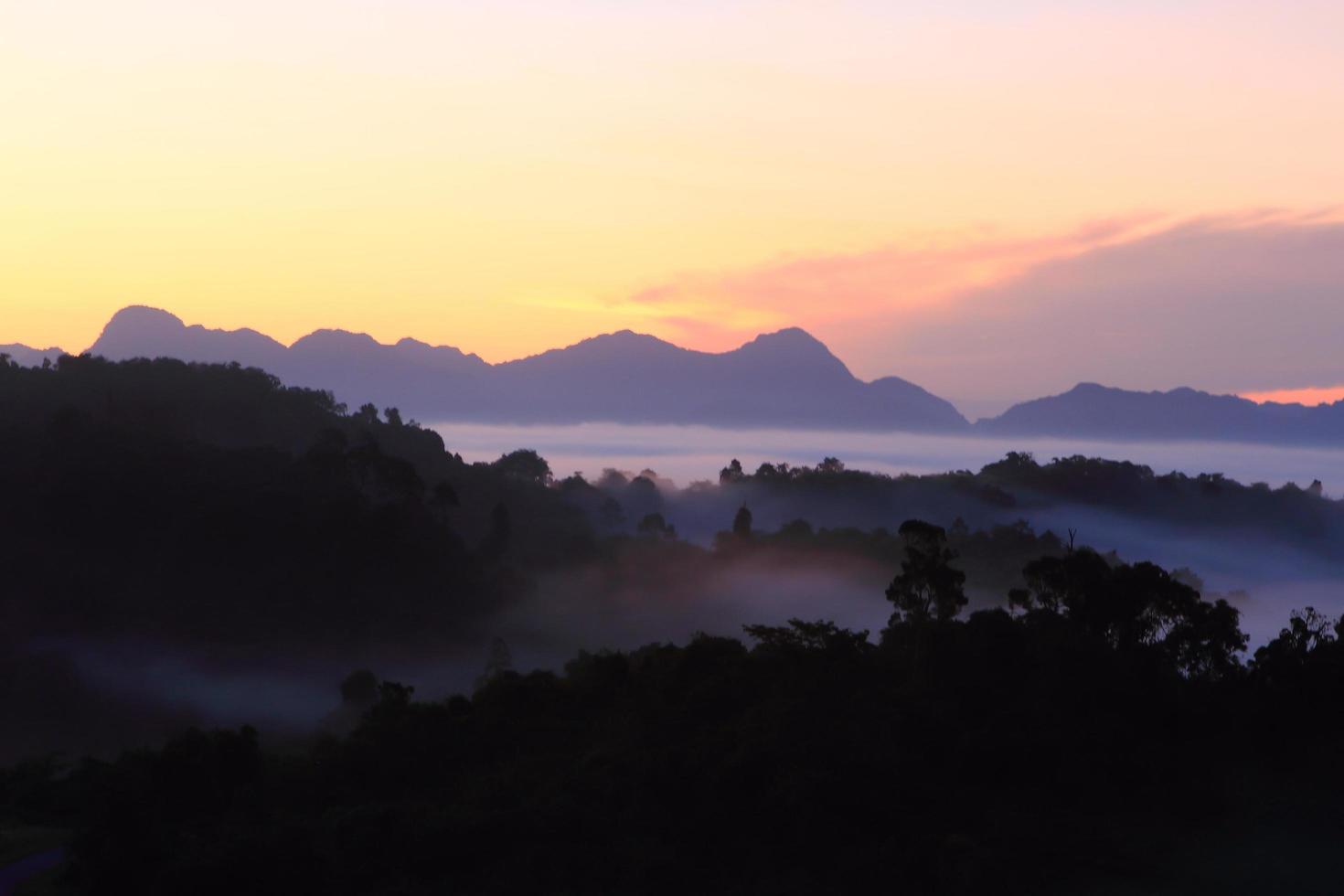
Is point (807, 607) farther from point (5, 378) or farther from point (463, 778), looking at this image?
point (463, 778)

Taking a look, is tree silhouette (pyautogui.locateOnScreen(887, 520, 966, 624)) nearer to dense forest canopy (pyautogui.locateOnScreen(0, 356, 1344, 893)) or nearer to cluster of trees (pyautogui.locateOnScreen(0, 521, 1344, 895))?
dense forest canopy (pyautogui.locateOnScreen(0, 356, 1344, 893))

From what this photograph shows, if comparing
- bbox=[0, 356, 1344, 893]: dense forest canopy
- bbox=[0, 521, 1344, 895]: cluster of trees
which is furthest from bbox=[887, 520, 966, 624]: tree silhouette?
bbox=[0, 521, 1344, 895]: cluster of trees

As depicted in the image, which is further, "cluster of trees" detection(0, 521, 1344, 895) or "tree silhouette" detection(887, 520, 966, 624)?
"tree silhouette" detection(887, 520, 966, 624)

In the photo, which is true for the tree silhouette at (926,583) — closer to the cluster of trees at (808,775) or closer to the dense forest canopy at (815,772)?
the dense forest canopy at (815,772)

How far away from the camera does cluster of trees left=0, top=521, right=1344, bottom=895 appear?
28547 millimetres

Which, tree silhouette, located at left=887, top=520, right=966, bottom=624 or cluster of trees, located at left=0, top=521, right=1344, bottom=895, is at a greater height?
tree silhouette, located at left=887, top=520, right=966, bottom=624

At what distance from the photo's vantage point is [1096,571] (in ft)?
150

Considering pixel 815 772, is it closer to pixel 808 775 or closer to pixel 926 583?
pixel 808 775

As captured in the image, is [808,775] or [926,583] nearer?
[808,775]

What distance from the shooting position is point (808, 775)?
31641mm

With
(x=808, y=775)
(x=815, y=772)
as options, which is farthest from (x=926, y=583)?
(x=808, y=775)

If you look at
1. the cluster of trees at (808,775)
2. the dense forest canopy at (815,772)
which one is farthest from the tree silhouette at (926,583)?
the cluster of trees at (808,775)

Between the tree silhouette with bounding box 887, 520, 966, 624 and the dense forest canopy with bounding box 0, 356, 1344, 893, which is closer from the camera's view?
the dense forest canopy with bounding box 0, 356, 1344, 893

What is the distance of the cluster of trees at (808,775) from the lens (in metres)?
28.5
